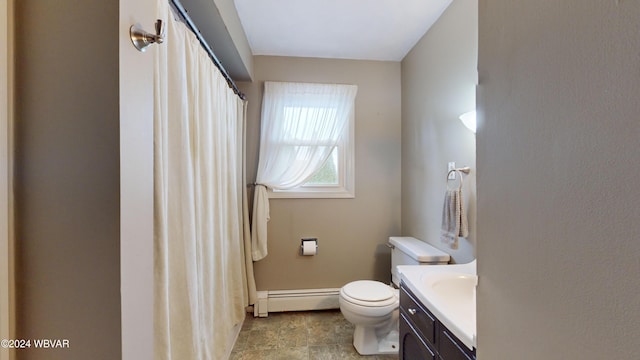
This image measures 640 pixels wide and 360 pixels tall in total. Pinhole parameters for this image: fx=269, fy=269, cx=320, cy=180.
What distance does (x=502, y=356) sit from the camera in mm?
491

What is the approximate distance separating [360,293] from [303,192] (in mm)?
1038

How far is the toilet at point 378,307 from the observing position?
1.82 metres

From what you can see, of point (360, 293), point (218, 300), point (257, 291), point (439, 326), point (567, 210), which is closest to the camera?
point (567, 210)

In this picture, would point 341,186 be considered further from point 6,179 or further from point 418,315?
point 6,179

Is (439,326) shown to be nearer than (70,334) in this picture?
No

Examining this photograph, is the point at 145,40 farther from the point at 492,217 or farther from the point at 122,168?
the point at 492,217

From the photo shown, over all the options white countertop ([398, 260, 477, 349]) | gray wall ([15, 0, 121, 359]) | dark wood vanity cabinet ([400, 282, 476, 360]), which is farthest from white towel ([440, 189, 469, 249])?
gray wall ([15, 0, 121, 359])

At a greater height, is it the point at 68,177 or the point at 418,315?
the point at 68,177

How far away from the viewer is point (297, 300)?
Answer: 2.52m

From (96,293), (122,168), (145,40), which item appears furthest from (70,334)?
(145,40)

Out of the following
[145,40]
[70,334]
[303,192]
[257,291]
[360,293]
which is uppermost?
[145,40]

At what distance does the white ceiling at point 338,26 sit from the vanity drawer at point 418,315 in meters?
1.79

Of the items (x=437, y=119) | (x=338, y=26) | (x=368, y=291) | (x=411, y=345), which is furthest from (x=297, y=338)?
(x=338, y=26)

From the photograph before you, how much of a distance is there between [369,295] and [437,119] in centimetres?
136
